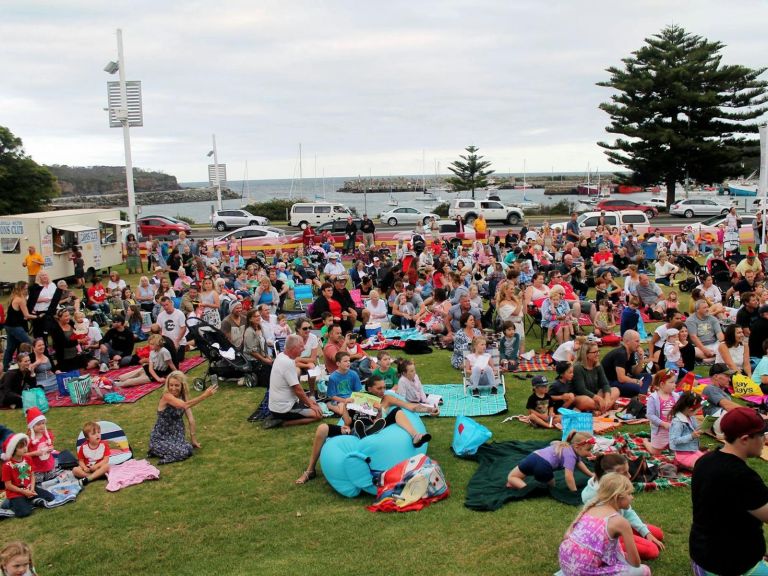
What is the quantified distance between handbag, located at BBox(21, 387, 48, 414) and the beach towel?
9.17ft

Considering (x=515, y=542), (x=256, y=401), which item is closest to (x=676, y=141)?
(x=256, y=401)

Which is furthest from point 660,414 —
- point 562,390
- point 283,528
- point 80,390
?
point 80,390

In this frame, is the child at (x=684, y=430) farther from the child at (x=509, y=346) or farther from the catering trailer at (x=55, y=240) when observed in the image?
the catering trailer at (x=55, y=240)

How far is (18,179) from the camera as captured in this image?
3881 cm

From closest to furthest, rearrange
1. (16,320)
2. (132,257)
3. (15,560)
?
(15,560)
(16,320)
(132,257)

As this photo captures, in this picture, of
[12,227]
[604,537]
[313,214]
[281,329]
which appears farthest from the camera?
[313,214]

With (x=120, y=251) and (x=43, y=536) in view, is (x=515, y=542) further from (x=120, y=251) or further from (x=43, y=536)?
(x=120, y=251)

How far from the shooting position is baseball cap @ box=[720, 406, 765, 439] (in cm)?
355

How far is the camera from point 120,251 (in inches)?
944

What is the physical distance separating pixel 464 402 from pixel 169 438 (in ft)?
12.1

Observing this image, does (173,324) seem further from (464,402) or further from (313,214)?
(313,214)

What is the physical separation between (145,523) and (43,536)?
2.84 ft

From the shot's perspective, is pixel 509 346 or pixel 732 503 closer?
pixel 732 503

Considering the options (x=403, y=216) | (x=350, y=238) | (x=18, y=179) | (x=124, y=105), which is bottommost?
(x=350, y=238)
